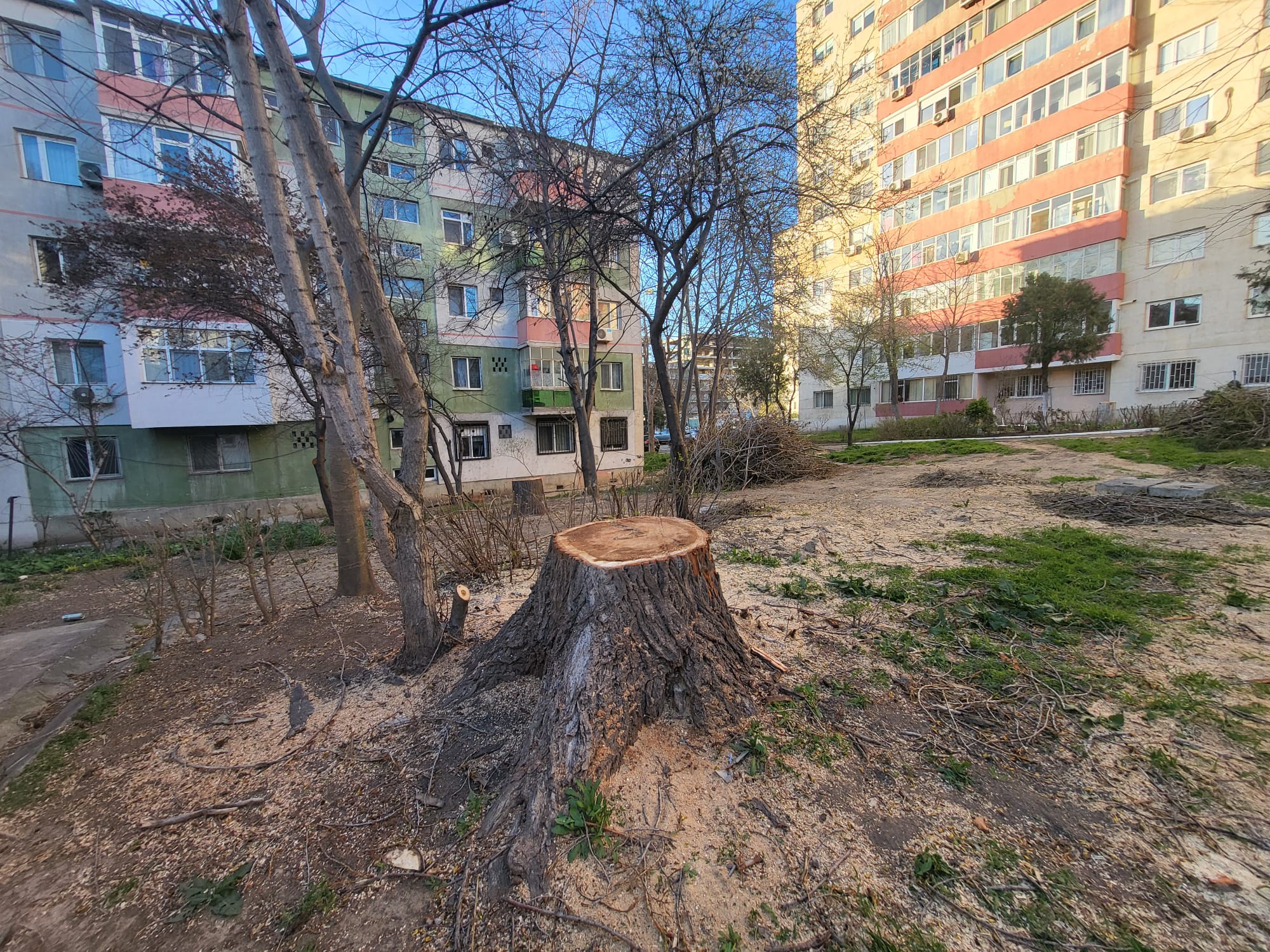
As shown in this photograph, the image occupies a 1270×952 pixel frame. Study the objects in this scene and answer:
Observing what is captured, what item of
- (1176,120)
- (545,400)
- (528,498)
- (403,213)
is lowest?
(528,498)

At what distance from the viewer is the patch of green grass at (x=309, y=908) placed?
4.76 feet

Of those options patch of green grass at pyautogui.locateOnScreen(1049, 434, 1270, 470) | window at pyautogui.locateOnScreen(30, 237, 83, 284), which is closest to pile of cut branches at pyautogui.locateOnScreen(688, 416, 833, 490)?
patch of green grass at pyautogui.locateOnScreen(1049, 434, 1270, 470)

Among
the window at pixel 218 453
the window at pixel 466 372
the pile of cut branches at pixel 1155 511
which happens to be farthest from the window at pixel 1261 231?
the window at pixel 218 453

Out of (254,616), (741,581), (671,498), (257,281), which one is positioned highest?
(257,281)

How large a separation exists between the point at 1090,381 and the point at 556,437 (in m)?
21.9

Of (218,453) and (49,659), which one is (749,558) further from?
(218,453)

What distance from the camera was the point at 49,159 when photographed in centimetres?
1202

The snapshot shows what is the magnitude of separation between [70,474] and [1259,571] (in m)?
21.2

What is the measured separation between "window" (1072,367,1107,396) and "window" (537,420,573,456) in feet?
68.7

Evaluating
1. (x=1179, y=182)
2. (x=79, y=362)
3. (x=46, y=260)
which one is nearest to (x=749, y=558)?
(x=79, y=362)

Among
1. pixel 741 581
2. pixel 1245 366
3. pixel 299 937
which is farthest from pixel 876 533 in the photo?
pixel 1245 366

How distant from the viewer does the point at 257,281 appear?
732 cm

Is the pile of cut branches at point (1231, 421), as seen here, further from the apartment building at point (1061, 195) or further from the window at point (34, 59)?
the window at point (34, 59)

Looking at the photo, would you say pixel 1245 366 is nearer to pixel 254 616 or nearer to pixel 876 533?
pixel 876 533
